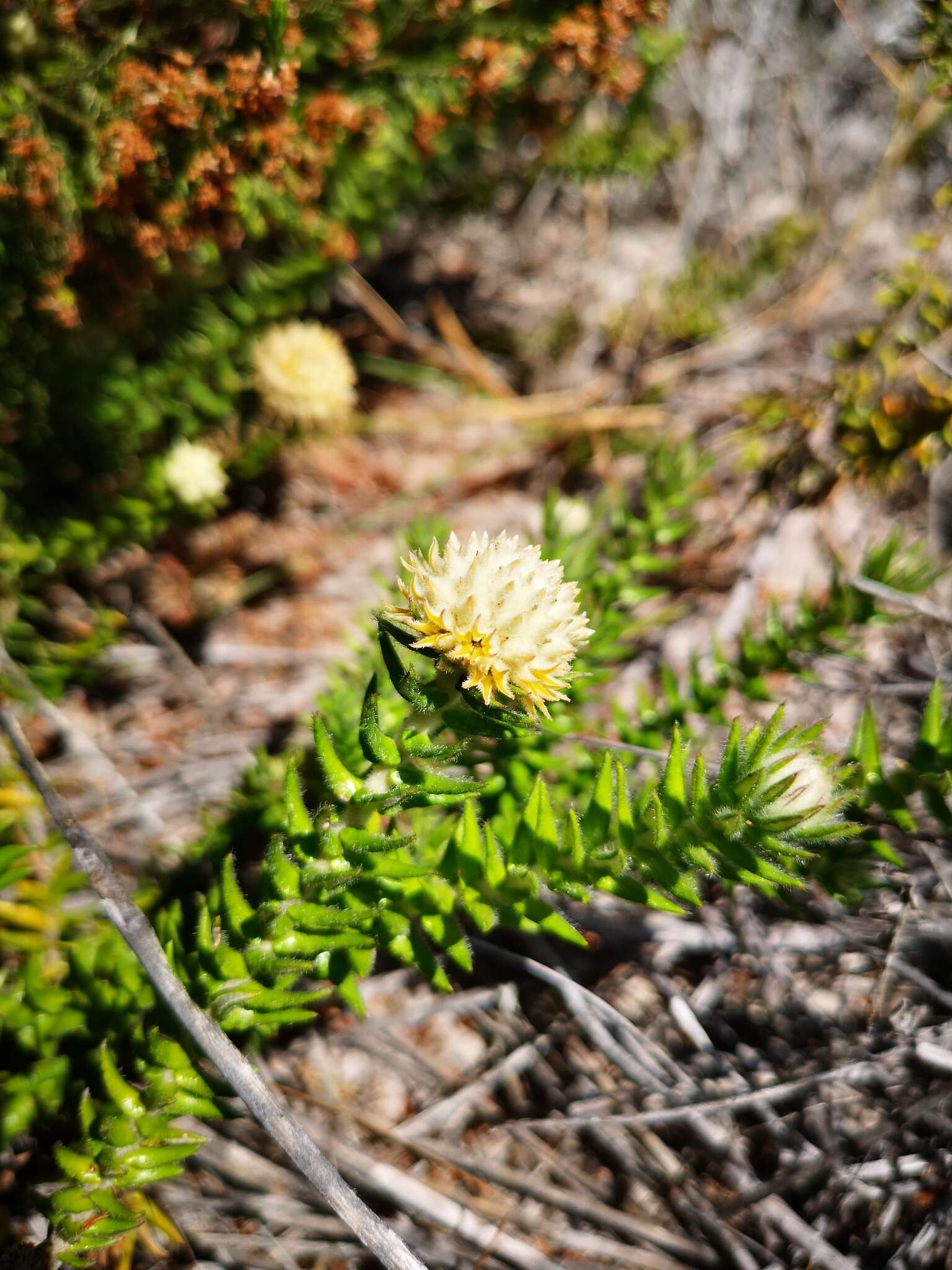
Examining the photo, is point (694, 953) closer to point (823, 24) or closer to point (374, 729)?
point (374, 729)

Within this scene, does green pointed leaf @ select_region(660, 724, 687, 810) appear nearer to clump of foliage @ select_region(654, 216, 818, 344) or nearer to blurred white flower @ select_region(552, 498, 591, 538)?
blurred white flower @ select_region(552, 498, 591, 538)

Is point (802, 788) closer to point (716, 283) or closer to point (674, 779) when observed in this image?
point (674, 779)

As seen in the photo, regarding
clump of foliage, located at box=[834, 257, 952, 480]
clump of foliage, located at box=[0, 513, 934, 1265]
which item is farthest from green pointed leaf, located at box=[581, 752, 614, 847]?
→ clump of foliage, located at box=[834, 257, 952, 480]

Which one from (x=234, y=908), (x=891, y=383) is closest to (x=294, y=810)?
(x=234, y=908)

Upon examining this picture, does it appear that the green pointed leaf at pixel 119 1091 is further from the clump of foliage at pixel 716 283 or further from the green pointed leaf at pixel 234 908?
the clump of foliage at pixel 716 283

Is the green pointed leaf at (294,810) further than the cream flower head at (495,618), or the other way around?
the green pointed leaf at (294,810)

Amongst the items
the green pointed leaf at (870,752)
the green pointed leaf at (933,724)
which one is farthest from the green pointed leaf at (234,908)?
the green pointed leaf at (933,724)
